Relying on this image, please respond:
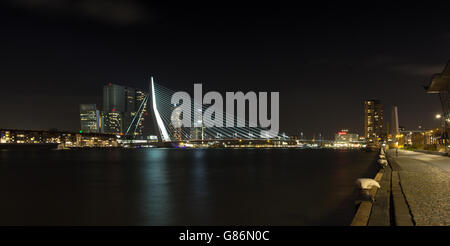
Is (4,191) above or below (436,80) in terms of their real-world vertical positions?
below

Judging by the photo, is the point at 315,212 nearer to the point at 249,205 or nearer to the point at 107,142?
the point at 249,205

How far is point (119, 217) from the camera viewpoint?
11477 millimetres

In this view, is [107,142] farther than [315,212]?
Yes

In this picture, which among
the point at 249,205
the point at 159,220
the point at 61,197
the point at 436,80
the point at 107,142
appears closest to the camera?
the point at 159,220

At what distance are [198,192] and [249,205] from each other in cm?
497

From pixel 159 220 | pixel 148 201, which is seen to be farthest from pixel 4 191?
pixel 159 220

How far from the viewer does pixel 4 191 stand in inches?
732

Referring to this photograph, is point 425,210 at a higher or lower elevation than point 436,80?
lower

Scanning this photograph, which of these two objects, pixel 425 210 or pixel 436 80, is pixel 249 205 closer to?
pixel 425 210
